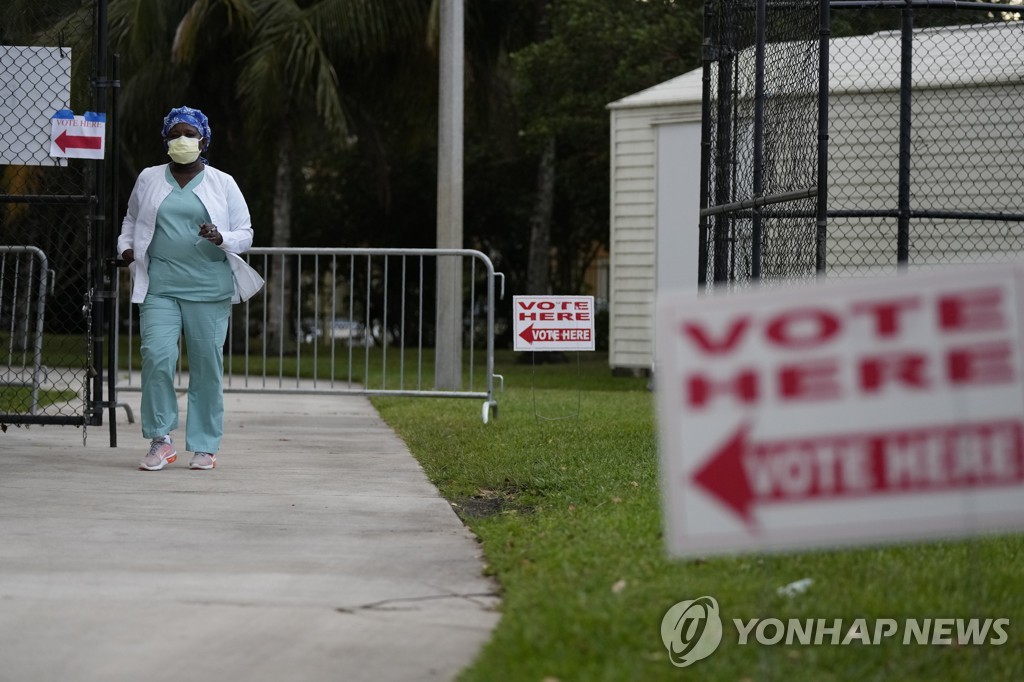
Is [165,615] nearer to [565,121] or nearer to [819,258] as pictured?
[819,258]

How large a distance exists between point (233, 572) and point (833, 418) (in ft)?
8.88

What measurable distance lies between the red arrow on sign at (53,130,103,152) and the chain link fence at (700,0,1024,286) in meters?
3.89

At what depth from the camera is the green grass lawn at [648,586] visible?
3951 mm

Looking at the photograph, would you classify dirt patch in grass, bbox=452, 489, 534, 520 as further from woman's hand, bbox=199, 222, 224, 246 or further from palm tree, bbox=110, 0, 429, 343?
palm tree, bbox=110, 0, 429, 343

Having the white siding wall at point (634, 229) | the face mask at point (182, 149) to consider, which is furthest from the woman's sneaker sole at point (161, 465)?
the white siding wall at point (634, 229)

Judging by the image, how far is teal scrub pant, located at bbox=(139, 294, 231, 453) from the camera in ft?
26.8

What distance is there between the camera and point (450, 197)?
50.0 ft

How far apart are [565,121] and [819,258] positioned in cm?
1723

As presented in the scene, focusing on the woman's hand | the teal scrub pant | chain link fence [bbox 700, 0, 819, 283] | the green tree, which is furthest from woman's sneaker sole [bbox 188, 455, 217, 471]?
the green tree

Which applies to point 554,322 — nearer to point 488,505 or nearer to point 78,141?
point 78,141

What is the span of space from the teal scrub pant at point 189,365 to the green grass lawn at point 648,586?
132 cm

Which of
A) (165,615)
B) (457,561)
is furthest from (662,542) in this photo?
(165,615)

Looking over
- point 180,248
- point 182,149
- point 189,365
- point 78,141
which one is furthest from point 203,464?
point 78,141
